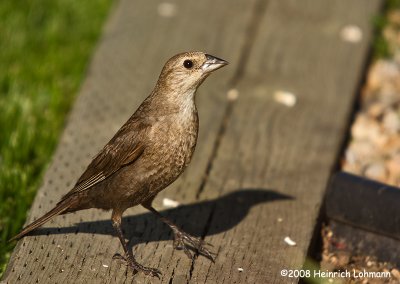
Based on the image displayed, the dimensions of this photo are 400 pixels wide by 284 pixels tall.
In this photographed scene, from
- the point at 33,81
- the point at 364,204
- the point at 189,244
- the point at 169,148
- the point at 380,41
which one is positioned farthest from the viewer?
the point at 380,41

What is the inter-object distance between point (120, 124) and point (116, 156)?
3.78 ft

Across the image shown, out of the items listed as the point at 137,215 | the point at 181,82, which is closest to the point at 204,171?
the point at 137,215

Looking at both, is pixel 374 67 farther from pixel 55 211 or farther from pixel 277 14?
pixel 55 211

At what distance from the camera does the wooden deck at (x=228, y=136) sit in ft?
14.5

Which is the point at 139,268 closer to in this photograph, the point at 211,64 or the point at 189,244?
the point at 189,244

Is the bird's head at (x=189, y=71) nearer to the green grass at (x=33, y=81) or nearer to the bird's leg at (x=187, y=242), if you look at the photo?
the bird's leg at (x=187, y=242)

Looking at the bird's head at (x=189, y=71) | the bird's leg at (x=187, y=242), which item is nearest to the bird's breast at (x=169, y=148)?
the bird's head at (x=189, y=71)

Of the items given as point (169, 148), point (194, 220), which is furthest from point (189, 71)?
point (194, 220)

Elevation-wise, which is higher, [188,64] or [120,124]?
[188,64]

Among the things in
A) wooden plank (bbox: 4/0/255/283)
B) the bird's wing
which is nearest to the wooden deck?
wooden plank (bbox: 4/0/255/283)

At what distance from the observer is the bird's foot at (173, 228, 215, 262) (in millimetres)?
→ 4477

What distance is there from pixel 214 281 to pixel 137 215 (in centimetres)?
79

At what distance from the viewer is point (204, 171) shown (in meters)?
5.31

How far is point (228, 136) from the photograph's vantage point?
18.5ft
